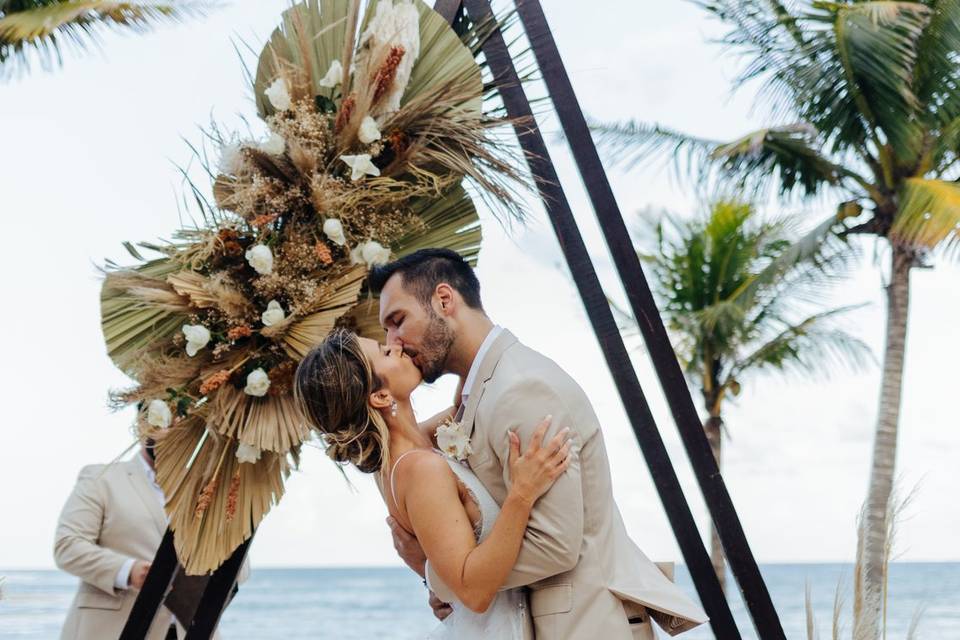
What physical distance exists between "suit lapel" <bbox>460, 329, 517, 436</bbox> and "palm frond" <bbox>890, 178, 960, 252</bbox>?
9.54 meters

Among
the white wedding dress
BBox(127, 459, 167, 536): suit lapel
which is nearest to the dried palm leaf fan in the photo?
the white wedding dress

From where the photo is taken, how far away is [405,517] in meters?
3.20

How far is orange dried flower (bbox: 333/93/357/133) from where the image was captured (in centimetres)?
363

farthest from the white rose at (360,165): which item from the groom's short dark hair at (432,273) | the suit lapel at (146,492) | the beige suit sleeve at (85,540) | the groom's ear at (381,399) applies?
the suit lapel at (146,492)

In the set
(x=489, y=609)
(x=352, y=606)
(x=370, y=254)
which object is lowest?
(x=352, y=606)

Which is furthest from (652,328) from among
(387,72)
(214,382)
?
(214,382)

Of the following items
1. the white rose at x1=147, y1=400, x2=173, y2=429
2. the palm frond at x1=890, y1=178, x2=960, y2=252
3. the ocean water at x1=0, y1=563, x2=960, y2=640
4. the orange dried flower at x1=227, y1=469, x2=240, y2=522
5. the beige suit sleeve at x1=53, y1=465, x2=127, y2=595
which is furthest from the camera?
the ocean water at x1=0, y1=563, x2=960, y2=640

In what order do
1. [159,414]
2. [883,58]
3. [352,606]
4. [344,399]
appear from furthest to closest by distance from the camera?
[352,606] → [883,58] → [159,414] → [344,399]

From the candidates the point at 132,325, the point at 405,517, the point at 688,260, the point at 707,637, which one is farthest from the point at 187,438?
the point at 707,637

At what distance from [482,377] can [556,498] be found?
1.59ft

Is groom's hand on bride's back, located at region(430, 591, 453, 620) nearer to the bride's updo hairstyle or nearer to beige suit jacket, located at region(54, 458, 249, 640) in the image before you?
the bride's updo hairstyle

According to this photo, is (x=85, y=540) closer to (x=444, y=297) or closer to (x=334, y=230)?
(x=334, y=230)

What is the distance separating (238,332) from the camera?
11.7 feet

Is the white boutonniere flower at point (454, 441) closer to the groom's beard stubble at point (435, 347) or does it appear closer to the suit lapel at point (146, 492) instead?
the groom's beard stubble at point (435, 347)
